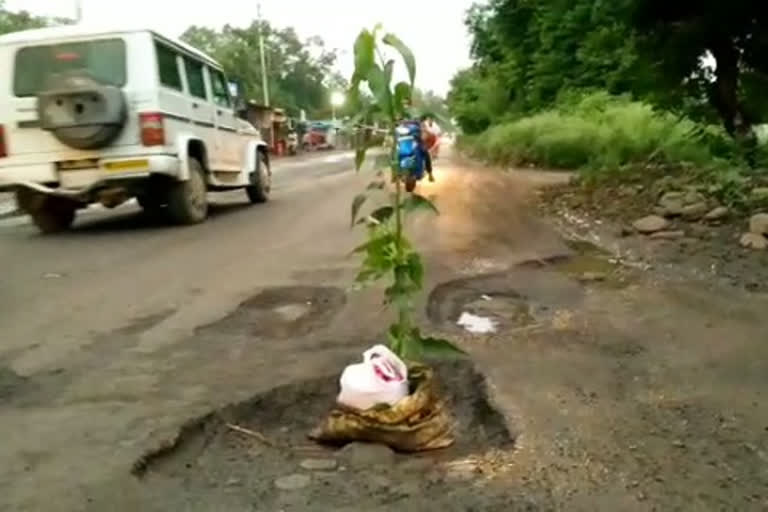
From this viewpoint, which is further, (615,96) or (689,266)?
(615,96)

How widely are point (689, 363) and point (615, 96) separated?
1936 cm

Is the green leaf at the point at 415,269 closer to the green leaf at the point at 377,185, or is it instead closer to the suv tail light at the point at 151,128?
the green leaf at the point at 377,185

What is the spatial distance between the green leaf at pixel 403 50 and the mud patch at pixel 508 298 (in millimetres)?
1898

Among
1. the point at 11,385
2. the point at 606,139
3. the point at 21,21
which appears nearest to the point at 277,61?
the point at 21,21

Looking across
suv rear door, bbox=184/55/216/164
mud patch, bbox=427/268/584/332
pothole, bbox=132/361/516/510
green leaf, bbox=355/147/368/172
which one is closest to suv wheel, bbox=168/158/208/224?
suv rear door, bbox=184/55/216/164

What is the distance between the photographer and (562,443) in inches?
111

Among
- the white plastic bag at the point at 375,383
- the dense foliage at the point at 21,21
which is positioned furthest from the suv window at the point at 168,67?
the dense foliage at the point at 21,21

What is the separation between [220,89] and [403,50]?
8.70 m

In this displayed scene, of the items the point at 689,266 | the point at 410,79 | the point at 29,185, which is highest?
the point at 410,79

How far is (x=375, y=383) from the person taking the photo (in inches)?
113

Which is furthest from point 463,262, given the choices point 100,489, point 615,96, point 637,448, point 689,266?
point 615,96

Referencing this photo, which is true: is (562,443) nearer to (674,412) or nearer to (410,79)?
(674,412)

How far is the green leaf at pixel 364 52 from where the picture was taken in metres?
2.83

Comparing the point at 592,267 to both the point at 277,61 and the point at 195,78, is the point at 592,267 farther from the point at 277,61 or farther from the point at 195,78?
the point at 277,61
